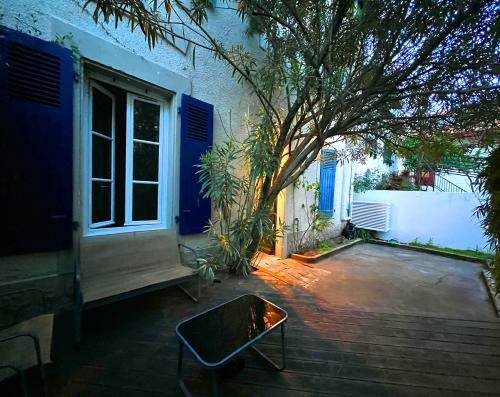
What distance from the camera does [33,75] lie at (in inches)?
79.2

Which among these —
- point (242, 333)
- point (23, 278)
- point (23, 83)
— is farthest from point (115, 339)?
point (23, 83)

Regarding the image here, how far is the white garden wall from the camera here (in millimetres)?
6062

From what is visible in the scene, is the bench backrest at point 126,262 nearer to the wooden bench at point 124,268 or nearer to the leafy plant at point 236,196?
the wooden bench at point 124,268

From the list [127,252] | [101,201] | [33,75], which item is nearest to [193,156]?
[101,201]

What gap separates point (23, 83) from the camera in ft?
6.48

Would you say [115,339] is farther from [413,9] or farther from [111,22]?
[413,9]

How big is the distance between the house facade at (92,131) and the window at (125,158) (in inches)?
0.5

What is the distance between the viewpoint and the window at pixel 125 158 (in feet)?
8.72

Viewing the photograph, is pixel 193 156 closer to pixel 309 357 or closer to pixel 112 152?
pixel 112 152

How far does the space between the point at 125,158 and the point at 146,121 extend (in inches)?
20.2

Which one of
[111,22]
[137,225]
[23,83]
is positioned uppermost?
[111,22]

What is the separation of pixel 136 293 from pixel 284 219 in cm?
296

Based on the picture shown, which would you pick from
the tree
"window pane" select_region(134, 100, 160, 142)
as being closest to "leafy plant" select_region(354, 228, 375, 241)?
the tree

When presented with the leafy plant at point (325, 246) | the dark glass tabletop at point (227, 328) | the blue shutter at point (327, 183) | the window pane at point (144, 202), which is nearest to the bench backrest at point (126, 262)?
the window pane at point (144, 202)
